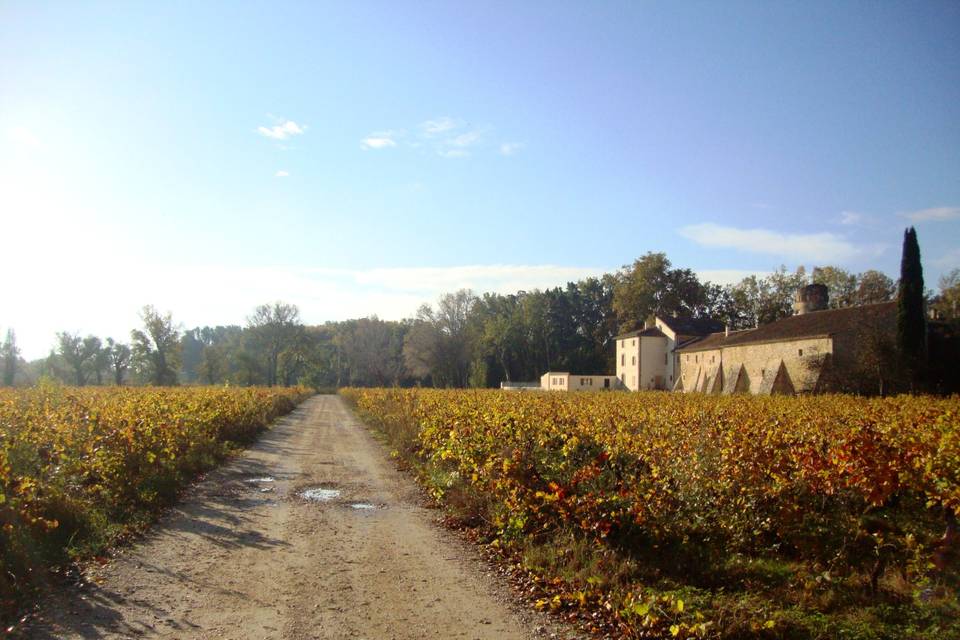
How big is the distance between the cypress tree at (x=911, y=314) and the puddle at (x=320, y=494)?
133 feet

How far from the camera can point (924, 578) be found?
19.6 feet

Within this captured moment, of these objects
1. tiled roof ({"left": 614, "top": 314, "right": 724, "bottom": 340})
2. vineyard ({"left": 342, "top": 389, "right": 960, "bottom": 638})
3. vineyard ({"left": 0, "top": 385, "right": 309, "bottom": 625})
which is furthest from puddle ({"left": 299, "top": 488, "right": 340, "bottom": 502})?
tiled roof ({"left": 614, "top": 314, "right": 724, "bottom": 340})

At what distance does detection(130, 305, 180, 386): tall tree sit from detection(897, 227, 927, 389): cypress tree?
71.8m

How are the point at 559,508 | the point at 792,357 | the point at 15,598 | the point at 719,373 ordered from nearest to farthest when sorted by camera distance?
the point at 15,598 → the point at 559,508 → the point at 792,357 → the point at 719,373

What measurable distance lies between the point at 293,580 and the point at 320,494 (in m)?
5.27

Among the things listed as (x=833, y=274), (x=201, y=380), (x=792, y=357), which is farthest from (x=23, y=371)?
(x=833, y=274)

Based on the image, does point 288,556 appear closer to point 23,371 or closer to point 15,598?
point 15,598

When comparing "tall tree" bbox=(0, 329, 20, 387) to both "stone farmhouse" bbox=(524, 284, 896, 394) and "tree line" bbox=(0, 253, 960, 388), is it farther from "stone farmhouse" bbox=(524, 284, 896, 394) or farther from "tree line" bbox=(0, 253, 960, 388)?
"stone farmhouse" bbox=(524, 284, 896, 394)

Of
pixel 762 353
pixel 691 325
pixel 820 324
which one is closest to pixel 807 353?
pixel 820 324

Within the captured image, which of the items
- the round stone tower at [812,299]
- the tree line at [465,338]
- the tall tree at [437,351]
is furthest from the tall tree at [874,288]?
the tall tree at [437,351]

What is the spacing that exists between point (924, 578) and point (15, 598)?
27.6 ft

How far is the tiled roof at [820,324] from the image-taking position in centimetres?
4289

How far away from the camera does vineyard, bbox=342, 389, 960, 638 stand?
580 centimetres

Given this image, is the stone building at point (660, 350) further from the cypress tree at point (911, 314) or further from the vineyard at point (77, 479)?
the vineyard at point (77, 479)
